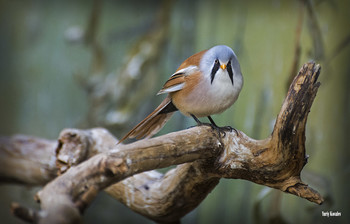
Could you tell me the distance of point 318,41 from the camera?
285 cm

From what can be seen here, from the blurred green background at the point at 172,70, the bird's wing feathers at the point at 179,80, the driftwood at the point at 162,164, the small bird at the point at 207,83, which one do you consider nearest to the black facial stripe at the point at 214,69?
the small bird at the point at 207,83

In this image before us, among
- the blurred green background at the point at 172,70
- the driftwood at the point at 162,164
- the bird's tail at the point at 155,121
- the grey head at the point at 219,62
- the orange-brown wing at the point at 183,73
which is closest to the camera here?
the driftwood at the point at 162,164

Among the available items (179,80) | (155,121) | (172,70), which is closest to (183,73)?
(179,80)

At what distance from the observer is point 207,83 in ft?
6.12

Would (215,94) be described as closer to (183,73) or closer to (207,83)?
(207,83)

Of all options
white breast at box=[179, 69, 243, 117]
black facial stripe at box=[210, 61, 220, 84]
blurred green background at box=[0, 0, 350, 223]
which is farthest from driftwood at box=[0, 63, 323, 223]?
blurred green background at box=[0, 0, 350, 223]

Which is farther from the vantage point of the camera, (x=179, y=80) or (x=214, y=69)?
(x=179, y=80)

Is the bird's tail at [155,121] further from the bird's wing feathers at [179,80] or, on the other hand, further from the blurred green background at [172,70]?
the blurred green background at [172,70]

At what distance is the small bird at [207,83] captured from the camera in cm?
→ 185

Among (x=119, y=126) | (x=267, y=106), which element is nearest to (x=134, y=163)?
(x=267, y=106)

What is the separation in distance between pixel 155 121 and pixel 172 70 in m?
1.69

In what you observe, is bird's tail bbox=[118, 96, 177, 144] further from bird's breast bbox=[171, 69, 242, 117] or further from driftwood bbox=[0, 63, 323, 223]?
driftwood bbox=[0, 63, 323, 223]

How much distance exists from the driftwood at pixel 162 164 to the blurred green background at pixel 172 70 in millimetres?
802

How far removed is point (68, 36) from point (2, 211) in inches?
68.5
